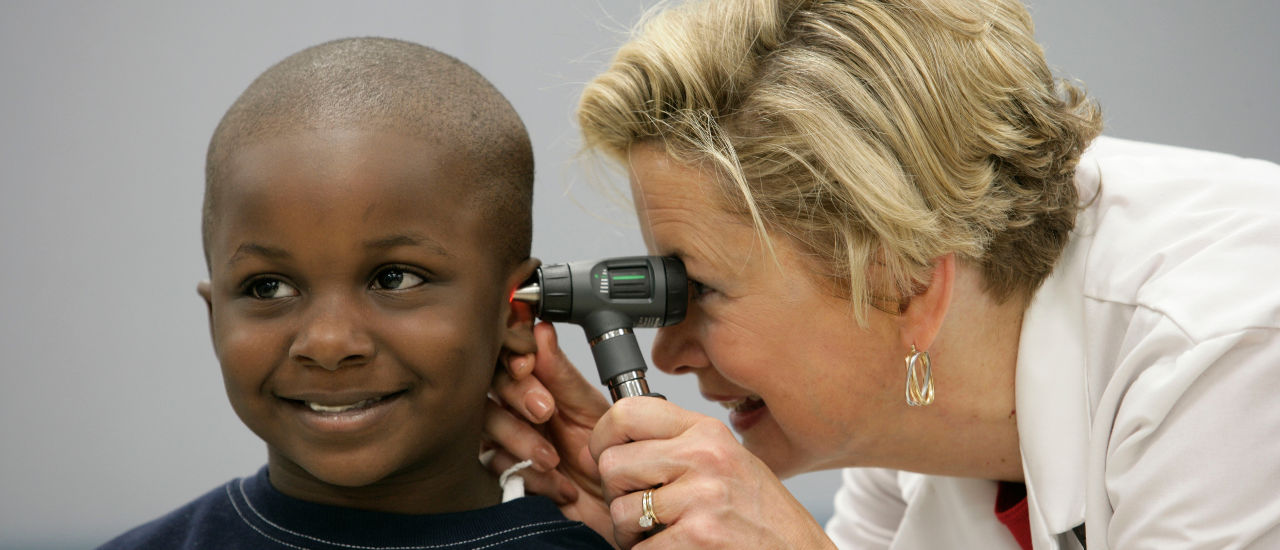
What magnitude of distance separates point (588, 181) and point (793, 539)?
0.55 m

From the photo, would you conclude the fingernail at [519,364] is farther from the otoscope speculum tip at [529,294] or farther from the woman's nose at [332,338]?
the woman's nose at [332,338]

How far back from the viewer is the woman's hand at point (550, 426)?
4.15 ft

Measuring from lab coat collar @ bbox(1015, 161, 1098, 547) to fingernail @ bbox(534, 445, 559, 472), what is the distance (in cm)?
54

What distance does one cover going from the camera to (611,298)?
3.97ft

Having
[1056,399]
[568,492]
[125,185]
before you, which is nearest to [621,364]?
[568,492]

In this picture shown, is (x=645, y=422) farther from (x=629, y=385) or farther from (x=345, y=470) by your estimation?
(x=345, y=470)

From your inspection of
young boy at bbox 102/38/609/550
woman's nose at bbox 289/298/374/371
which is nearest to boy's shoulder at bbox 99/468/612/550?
young boy at bbox 102/38/609/550

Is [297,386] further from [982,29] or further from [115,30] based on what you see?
[115,30]

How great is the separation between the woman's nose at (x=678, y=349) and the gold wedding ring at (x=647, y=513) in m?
0.24

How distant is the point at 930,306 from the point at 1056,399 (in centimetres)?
18

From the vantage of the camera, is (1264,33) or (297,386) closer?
(297,386)

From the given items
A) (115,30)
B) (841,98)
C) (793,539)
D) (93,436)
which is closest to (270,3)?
(115,30)

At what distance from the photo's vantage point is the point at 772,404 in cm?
127

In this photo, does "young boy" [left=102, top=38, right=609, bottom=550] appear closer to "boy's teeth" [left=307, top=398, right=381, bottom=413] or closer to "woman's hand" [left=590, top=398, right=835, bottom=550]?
"boy's teeth" [left=307, top=398, right=381, bottom=413]
